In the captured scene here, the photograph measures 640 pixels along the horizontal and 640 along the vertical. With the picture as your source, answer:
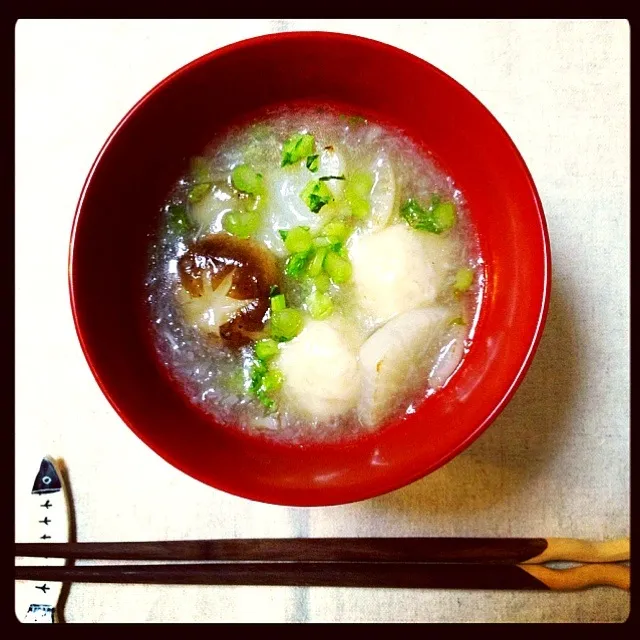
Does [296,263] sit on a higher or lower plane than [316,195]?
lower

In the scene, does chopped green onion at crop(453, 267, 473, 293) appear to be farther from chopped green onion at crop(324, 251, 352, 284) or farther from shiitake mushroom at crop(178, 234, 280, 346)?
shiitake mushroom at crop(178, 234, 280, 346)

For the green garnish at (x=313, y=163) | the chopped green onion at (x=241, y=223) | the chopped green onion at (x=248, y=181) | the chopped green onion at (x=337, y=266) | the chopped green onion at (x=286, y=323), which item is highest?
the green garnish at (x=313, y=163)

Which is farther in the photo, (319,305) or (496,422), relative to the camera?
(496,422)

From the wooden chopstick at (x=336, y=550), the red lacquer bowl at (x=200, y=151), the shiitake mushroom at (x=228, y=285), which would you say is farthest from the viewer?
the wooden chopstick at (x=336, y=550)

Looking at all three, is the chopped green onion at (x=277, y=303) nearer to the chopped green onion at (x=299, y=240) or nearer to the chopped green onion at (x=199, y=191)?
the chopped green onion at (x=299, y=240)

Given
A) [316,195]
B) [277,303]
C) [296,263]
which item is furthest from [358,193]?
[277,303]

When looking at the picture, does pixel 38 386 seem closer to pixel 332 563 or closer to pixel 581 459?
pixel 332 563

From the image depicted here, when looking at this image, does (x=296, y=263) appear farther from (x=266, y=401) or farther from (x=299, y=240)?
(x=266, y=401)

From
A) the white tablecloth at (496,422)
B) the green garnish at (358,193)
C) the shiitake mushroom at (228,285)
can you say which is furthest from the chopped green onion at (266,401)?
the green garnish at (358,193)
